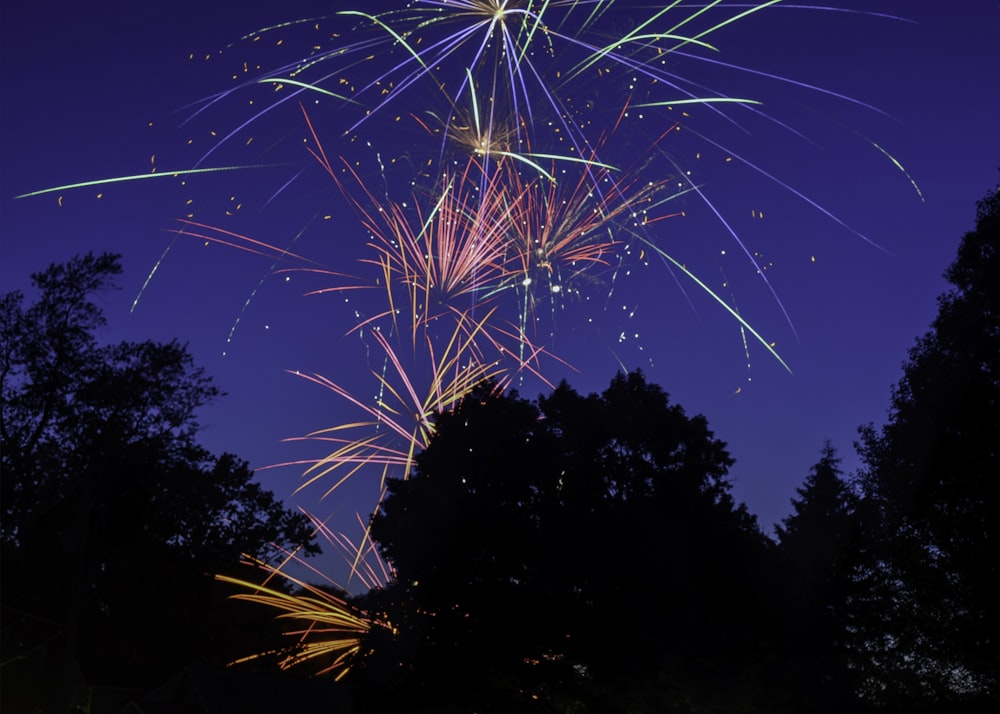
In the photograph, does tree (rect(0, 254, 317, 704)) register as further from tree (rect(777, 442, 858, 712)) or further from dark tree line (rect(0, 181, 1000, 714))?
tree (rect(777, 442, 858, 712))

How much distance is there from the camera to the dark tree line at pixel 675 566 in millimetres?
20266

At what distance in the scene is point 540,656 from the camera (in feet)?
84.5

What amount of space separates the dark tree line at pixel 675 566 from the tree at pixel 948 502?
5cm

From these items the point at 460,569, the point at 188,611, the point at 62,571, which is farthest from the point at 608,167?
the point at 188,611

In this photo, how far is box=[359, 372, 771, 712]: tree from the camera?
25.4 m

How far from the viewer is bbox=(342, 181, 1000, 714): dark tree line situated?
20266mm

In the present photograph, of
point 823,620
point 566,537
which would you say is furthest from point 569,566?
point 823,620

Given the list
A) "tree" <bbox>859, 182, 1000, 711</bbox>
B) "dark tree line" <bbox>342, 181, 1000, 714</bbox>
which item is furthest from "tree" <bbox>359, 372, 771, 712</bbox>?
"tree" <bbox>859, 182, 1000, 711</bbox>

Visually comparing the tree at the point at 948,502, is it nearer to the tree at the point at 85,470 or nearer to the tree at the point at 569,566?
the tree at the point at 569,566

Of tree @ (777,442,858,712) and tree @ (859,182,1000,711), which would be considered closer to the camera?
tree @ (859,182,1000,711)

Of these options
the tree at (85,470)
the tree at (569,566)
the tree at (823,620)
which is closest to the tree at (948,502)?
the tree at (823,620)

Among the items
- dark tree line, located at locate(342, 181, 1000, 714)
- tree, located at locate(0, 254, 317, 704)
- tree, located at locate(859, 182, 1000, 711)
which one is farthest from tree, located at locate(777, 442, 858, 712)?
tree, located at locate(0, 254, 317, 704)

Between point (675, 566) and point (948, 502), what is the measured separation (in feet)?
26.7

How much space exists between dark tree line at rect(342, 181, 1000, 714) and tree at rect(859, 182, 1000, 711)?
0.15 feet
